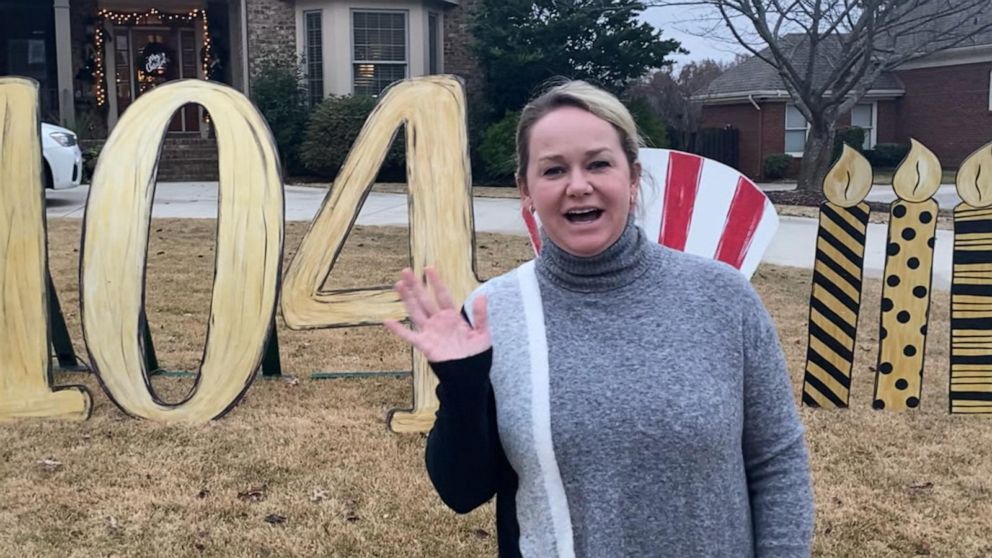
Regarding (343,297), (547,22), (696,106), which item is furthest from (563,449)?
(696,106)

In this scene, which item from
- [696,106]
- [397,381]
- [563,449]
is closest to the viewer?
[563,449]

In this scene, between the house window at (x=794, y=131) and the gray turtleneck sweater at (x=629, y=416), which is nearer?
the gray turtleneck sweater at (x=629, y=416)

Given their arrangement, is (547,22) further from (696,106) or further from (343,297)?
(343,297)

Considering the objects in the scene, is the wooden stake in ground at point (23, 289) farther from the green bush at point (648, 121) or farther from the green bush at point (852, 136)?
the green bush at point (852, 136)

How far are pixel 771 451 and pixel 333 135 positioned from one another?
16.5 m

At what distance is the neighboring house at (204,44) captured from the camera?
761 inches

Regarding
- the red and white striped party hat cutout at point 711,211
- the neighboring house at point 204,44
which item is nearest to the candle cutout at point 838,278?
the red and white striped party hat cutout at point 711,211

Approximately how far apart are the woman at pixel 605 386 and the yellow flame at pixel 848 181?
3154 millimetres

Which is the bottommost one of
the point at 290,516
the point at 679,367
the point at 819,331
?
the point at 290,516

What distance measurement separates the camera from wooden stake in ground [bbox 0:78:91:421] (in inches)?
186

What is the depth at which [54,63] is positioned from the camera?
2084 cm

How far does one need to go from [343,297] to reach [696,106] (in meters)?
26.9

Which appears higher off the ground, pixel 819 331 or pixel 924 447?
pixel 819 331

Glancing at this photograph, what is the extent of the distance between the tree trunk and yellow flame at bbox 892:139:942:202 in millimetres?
12421
